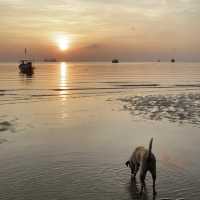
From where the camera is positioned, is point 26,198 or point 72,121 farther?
point 72,121

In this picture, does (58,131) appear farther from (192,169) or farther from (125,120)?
(192,169)

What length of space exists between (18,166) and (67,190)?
125 inches

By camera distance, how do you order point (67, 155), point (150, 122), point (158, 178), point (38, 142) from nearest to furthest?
point (158, 178) → point (67, 155) → point (38, 142) → point (150, 122)

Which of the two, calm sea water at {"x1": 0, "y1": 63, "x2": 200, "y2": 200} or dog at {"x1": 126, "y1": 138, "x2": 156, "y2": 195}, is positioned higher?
dog at {"x1": 126, "y1": 138, "x2": 156, "y2": 195}

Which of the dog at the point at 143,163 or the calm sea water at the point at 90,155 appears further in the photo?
the calm sea water at the point at 90,155

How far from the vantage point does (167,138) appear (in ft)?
59.3

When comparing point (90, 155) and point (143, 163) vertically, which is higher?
point (143, 163)

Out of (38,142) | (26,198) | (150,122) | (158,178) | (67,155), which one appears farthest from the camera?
(150,122)

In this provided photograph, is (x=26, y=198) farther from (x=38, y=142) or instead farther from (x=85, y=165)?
(x=38, y=142)

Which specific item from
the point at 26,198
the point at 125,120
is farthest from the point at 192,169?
the point at 125,120

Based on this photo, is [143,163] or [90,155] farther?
[90,155]

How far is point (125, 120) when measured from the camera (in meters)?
23.5

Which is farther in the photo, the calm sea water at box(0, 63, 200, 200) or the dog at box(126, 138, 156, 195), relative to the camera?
the calm sea water at box(0, 63, 200, 200)

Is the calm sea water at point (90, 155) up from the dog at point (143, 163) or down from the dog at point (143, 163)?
down
